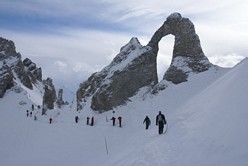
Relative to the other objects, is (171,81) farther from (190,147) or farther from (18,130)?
(190,147)

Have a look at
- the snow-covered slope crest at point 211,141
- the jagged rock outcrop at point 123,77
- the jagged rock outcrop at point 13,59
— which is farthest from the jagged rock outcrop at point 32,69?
the snow-covered slope crest at point 211,141

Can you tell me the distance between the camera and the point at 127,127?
39281mm

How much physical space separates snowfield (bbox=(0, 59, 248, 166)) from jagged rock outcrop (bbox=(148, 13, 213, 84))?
1.81 meters

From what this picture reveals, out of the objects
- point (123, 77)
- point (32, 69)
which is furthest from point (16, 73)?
point (123, 77)

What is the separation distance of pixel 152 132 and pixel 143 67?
23887mm

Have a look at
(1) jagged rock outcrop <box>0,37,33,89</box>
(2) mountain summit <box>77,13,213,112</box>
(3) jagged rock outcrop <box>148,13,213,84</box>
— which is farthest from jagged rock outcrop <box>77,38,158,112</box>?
(1) jagged rock outcrop <box>0,37,33,89</box>

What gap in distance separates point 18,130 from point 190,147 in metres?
36.3

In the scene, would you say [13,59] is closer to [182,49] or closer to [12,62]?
[12,62]

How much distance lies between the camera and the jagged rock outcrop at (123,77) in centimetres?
4784

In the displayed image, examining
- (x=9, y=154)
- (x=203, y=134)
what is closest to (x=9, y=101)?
(x=9, y=154)

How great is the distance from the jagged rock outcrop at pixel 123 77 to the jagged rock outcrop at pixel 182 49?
2839 mm

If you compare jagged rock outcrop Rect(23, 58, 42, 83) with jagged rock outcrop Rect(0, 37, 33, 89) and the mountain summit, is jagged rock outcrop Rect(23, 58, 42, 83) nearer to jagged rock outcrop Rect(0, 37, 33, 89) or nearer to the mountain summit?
jagged rock outcrop Rect(0, 37, 33, 89)

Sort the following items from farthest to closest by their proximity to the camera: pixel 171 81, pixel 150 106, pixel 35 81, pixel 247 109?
pixel 35 81
pixel 171 81
pixel 150 106
pixel 247 109

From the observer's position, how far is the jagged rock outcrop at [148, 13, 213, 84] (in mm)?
49031
